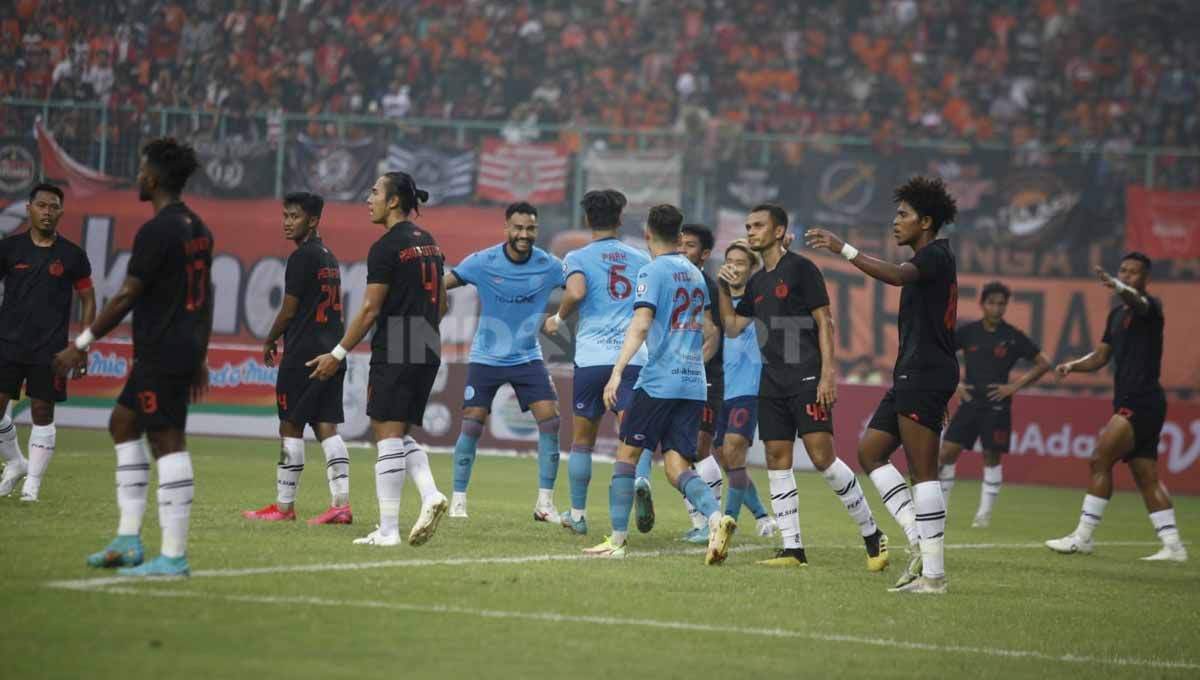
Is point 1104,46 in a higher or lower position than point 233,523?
higher

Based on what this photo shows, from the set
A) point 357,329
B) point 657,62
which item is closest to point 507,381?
point 357,329

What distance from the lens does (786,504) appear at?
11.5 meters

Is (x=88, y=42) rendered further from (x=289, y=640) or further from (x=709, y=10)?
(x=289, y=640)

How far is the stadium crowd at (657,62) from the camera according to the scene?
30.3 meters

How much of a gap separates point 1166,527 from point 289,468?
8136 millimetres

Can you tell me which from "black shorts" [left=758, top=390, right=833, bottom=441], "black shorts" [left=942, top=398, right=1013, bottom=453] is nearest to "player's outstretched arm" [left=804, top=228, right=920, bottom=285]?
"black shorts" [left=758, top=390, right=833, bottom=441]

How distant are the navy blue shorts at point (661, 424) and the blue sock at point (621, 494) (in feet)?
0.72

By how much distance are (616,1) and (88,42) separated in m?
11.8

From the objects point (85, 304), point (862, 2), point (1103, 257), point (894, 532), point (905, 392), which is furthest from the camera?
point (862, 2)

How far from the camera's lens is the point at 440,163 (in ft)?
92.8

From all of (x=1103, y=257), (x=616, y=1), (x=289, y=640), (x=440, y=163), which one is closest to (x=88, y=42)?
(x=440, y=163)

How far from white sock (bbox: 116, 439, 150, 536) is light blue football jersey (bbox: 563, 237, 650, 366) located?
5343 mm

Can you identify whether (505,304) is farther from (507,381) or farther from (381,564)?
(381,564)

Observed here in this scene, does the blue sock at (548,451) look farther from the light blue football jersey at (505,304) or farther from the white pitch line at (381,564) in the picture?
the white pitch line at (381,564)
